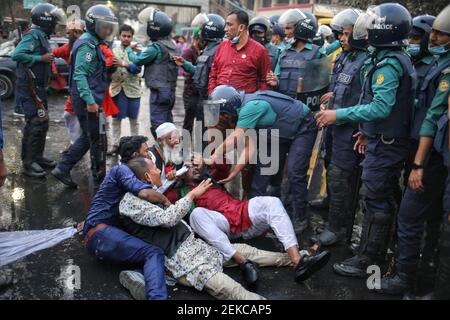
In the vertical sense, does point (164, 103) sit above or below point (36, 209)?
above

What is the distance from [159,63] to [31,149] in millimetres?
1947

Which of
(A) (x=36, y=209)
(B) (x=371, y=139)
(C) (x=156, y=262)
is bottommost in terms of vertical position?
(A) (x=36, y=209)

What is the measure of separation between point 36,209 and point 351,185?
3.20 meters

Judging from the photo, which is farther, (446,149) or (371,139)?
(371,139)

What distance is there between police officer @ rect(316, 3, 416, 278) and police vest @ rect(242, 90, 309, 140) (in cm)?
60

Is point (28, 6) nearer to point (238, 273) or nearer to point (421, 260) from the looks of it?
point (238, 273)

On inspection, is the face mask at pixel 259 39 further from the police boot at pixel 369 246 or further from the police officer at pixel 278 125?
the police boot at pixel 369 246

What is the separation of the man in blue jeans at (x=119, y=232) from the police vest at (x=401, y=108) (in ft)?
5.68

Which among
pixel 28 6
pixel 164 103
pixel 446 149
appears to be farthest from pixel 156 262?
pixel 28 6

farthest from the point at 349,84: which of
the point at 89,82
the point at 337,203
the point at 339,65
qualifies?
the point at 89,82

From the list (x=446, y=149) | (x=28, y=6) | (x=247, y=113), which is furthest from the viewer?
(x=28, y=6)

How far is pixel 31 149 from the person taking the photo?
5.64m

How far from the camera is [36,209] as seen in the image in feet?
15.5

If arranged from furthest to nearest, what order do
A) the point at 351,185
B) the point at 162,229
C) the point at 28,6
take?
the point at 28,6 < the point at 351,185 < the point at 162,229
